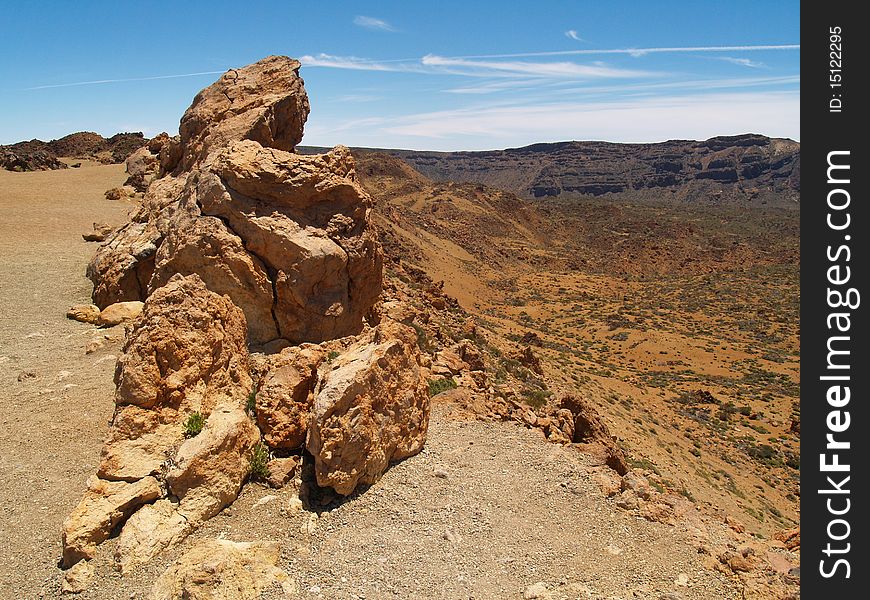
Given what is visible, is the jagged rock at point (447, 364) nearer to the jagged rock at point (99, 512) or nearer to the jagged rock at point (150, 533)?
the jagged rock at point (150, 533)

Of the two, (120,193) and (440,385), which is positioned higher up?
(120,193)

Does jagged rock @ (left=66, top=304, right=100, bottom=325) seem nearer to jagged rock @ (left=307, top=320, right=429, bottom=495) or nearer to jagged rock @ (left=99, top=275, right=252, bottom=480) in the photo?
jagged rock @ (left=99, top=275, right=252, bottom=480)

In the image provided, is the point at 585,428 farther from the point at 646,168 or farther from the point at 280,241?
the point at 646,168

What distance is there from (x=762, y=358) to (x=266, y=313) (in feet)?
86.7

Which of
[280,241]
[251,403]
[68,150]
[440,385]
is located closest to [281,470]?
[251,403]

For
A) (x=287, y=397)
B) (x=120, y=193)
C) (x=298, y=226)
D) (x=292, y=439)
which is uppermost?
(x=120, y=193)

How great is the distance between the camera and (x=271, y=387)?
799 centimetres

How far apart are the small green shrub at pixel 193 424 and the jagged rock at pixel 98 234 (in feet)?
40.3

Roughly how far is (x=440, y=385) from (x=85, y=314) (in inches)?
285

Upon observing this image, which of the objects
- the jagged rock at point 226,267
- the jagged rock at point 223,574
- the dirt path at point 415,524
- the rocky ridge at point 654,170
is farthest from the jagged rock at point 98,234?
the rocky ridge at point 654,170

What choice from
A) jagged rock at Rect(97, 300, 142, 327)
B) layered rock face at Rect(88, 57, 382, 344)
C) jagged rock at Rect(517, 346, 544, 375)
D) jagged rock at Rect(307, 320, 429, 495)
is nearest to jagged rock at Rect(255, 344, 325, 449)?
jagged rock at Rect(307, 320, 429, 495)

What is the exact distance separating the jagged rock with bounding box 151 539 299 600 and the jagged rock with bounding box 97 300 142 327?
21.5 ft

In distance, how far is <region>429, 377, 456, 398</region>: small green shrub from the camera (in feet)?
33.4

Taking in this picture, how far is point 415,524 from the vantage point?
678cm
